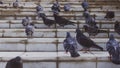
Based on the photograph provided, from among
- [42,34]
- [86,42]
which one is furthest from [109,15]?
[86,42]

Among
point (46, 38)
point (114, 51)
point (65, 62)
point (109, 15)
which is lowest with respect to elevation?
point (65, 62)

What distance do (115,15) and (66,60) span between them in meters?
7.56

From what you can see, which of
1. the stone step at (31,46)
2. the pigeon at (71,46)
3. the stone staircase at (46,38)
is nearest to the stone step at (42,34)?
the stone staircase at (46,38)

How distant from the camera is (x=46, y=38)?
1291 cm

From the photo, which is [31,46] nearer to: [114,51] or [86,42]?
[86,42]

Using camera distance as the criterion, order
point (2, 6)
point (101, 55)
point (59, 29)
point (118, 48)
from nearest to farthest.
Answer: point (118, 48)
point (101, 55)
point (59, 29)
point (2, 6)

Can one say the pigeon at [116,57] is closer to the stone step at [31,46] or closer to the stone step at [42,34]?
the stone step at [31,46]

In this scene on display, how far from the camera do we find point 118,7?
18.6 metres

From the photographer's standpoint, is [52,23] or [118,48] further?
[52,23]

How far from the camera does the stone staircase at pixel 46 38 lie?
393 inches

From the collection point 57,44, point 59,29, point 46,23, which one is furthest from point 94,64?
point 46,23

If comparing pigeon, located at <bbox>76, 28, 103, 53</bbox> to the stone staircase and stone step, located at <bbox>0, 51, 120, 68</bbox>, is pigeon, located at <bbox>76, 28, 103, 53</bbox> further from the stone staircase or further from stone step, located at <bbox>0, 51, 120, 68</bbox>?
stone step, located at <bbox>0, 51, 120, 68</bbox>

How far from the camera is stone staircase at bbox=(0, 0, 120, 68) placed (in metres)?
9.98

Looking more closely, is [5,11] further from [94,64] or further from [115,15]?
[94,64]
